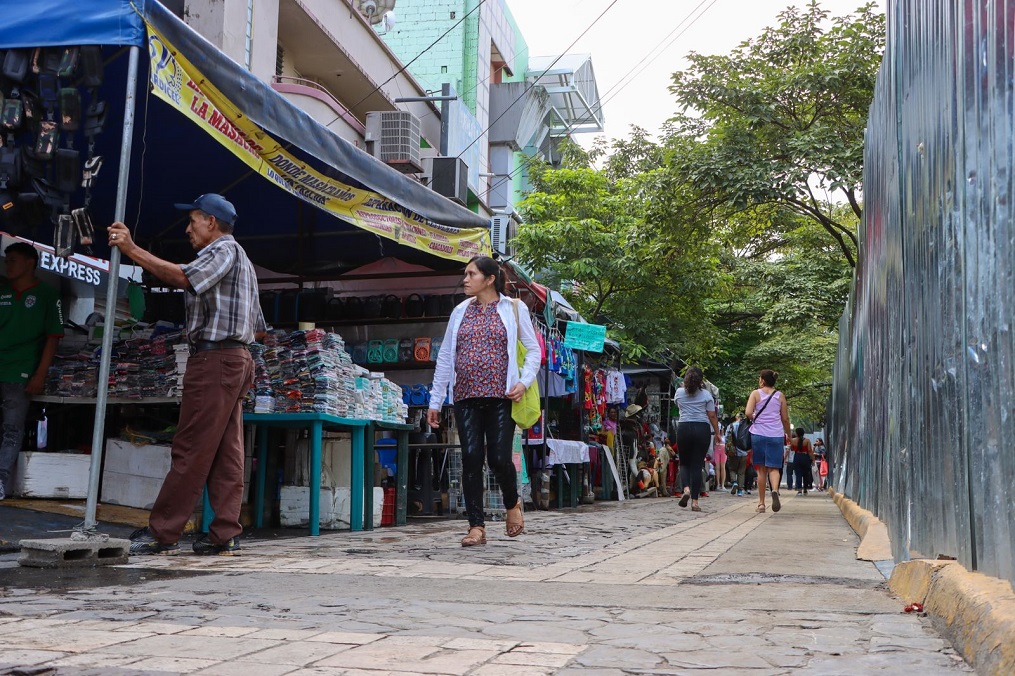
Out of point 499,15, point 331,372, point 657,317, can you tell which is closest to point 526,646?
point 331,372

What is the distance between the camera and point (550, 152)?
39062mm

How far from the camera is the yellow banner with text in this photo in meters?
5.65

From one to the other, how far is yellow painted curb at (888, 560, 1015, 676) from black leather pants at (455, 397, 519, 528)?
3.16 meters

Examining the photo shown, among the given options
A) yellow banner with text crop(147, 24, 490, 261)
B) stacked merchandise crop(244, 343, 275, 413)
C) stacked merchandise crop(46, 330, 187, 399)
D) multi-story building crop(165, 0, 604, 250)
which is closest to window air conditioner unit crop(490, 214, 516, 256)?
multi-story building crop(165, 0, 604, 250)

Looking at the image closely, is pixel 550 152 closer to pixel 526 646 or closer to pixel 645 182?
pixel 645 182

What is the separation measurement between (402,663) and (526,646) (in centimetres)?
45

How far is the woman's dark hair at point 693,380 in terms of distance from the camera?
41.0 ft

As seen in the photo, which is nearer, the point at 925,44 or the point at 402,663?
the point at 402,663

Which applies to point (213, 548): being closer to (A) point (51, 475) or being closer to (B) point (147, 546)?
(B) point (147, 546)

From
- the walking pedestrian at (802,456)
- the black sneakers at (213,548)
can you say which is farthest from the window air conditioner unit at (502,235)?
the black sneakers at (213,548)

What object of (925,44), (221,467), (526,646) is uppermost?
(925,44)

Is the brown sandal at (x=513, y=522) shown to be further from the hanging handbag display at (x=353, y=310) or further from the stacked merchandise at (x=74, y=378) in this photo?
the hanging handbag display at (x=353, y=310)

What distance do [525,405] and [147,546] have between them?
2.51 meters

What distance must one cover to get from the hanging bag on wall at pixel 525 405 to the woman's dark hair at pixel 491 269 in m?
0.19
